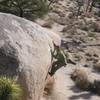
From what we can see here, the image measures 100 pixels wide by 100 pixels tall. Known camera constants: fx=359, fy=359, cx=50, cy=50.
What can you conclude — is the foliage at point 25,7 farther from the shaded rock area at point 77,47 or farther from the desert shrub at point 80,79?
the desert shrub at point 80,79

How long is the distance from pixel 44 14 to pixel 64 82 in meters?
11.3

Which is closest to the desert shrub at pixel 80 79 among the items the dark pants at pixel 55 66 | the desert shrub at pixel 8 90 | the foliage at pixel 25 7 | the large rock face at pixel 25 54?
the dark pants at pixel 55 66

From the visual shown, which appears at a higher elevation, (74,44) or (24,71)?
(24,71)

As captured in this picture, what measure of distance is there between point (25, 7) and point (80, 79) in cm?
1054

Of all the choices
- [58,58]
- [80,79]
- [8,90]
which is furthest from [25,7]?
[8,90]

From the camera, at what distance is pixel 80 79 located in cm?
1780

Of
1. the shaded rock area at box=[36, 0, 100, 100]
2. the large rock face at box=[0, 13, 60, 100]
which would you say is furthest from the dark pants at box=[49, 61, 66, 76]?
the large rock face at box=[0, 13, 60, 100]

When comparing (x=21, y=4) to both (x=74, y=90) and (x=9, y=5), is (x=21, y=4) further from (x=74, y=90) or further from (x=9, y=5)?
(x=74, y=90)

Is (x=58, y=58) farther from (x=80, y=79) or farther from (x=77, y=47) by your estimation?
(x=77, y=47)

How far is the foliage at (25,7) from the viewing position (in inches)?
1032

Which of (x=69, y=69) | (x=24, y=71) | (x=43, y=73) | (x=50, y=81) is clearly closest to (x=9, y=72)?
(x=24, y=71)

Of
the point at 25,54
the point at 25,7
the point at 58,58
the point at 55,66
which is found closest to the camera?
the point at 25,54

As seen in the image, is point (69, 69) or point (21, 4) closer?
point (69, 69)

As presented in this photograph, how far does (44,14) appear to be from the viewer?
28.0 metres
